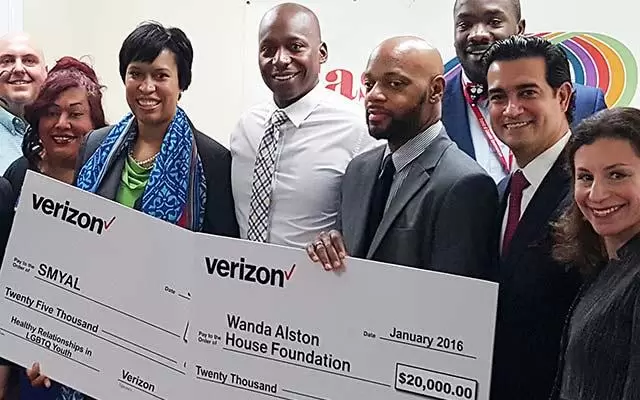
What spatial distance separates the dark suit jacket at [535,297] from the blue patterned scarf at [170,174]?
91cm

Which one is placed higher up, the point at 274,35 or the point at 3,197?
the point at 274,35

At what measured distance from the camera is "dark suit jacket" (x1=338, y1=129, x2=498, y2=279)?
1.67 meters

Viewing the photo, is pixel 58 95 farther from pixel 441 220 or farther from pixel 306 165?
pixel 441 220

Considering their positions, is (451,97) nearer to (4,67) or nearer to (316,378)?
(316,378)

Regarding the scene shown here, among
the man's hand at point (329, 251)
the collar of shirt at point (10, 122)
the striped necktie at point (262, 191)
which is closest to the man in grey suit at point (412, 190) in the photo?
the man's hand at point (329, 251)

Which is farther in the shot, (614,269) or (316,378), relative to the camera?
(316,378)

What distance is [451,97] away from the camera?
2.42 metres

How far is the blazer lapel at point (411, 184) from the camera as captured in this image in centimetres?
175

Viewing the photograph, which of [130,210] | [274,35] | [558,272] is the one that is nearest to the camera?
[558,272]

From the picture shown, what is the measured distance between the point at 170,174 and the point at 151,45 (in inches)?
14.8

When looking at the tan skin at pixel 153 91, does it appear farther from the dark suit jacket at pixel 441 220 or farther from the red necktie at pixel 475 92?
the red necktie at pixel 475 92

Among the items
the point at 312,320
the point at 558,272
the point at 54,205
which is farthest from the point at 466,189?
the point at 54,205

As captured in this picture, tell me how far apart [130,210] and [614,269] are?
45.8 inches

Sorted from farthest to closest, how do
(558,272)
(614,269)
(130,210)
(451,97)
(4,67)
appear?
(4,67)
(451,97)
(130,210)
(558,272)
(614,269)
